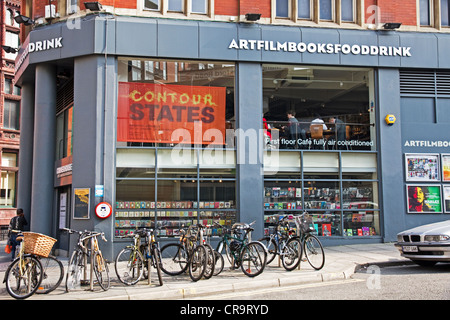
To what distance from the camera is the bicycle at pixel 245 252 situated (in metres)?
9.91

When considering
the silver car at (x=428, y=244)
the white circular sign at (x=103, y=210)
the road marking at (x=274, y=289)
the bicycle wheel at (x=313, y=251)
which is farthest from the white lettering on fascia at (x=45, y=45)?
the silver car at (x=428, y=244)

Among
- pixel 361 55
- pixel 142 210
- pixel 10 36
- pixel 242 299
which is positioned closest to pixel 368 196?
pixel 361 55

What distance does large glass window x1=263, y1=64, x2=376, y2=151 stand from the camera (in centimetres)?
1534

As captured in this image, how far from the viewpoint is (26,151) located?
18.9 m

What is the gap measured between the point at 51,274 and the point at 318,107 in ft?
33.2

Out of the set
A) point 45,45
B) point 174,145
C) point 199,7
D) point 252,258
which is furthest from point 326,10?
point 252,258

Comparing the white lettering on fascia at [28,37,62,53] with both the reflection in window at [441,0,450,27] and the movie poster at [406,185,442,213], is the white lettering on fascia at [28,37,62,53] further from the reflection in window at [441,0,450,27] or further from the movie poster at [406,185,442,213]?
the reflection in window at [441,0,450,27]

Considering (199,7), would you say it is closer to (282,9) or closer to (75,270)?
(282,9)

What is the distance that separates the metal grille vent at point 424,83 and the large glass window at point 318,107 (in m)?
1.14

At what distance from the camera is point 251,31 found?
14.9 metres

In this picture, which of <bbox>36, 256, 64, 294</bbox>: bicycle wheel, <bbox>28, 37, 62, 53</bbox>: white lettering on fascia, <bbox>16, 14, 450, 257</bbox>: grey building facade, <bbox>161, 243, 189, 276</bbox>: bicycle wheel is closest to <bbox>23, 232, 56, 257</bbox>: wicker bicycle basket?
<bbox>36, 256, 64, 294</bbox>: bicycle wheel

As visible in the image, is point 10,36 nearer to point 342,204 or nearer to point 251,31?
point 251,31

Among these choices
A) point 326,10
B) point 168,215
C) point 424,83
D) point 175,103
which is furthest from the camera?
point 424,83
